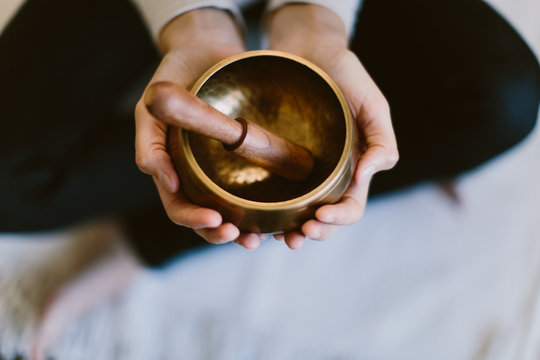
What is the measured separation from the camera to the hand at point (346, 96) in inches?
22.4

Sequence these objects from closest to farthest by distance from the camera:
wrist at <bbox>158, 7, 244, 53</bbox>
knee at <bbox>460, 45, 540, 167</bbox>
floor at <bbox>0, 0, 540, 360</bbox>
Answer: wrist at <bbox>158, 7, 244, 53</bbox> < knee at <bbox>460, 45, 540, 167</bbox> < floor at <bbox>0, 0, 540, 360</bbox>

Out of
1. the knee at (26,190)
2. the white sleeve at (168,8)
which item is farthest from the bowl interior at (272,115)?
the knee at (26,190)

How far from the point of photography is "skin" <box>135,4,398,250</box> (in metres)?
A: 0.56

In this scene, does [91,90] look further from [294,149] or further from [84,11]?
[294,149]

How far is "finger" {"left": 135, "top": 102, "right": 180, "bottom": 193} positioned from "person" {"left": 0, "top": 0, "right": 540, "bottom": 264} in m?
0.20

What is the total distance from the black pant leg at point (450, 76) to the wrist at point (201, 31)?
1.03 feet

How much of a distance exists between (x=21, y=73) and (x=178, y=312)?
2.03 feet

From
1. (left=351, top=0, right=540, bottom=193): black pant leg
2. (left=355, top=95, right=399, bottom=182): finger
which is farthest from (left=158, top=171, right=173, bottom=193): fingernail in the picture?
(left=351, top=0, right=540, bottom=193): black pant leg

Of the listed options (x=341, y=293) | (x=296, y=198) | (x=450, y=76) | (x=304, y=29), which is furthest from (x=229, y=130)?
(x=341, y=293)

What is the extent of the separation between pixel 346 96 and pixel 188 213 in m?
0.28

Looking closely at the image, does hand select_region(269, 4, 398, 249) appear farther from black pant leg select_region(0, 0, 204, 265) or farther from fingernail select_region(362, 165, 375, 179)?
black pant leg select_region(0, 0, 204, 265)

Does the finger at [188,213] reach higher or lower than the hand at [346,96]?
lower

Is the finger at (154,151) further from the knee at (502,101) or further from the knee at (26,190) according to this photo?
the knee at (502,101)

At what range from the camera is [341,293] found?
107 centimetres
